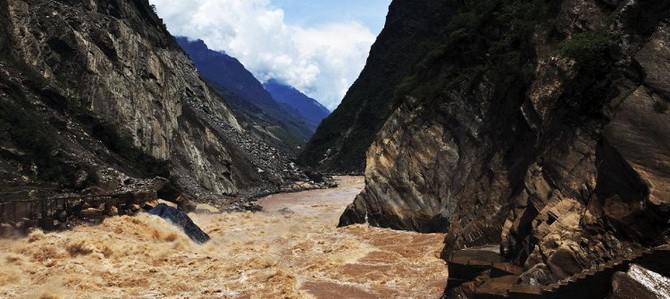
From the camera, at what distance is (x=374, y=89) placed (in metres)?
119

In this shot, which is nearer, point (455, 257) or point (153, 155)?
point (455, 257)

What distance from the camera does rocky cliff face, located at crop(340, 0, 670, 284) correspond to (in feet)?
35.2

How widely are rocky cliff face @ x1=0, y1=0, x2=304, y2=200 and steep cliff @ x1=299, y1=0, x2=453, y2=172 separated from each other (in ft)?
167

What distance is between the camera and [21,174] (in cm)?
2492

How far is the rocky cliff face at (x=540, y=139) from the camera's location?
10.7 meters

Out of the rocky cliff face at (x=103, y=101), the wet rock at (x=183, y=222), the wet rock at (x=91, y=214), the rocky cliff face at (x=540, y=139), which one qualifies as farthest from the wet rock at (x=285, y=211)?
the wet rock at (x=91, y=214)

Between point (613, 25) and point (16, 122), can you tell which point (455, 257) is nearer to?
point (613, 25)

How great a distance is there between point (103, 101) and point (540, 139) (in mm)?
34261

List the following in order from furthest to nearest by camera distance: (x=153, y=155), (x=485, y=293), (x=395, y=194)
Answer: (x=153, y=155), (x=395, y=194), (x=485, y=293)

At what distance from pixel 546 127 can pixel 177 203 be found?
86.2 ft

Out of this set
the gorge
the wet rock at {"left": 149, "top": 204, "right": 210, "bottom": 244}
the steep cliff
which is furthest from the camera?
the steep cliff

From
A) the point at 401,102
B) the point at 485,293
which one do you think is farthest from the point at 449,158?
the point at 485,293


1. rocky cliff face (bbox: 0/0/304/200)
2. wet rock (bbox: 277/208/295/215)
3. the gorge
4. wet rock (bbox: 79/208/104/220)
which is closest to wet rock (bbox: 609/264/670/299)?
the gorge

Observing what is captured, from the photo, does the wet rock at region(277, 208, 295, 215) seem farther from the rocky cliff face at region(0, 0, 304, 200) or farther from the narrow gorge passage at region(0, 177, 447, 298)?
the narrow gorge passage at region(0, 177, 447, 298)
